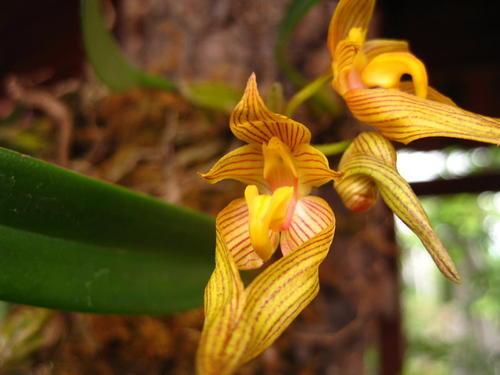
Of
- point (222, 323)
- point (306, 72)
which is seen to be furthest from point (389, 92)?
point (306, 72)

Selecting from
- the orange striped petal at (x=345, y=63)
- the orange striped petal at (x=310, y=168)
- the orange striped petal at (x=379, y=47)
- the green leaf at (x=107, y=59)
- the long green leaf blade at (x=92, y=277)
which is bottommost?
the long green leaf blade at (x=92, y=277)

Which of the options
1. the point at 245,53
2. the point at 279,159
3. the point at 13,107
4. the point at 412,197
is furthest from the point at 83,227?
the point at 13,107

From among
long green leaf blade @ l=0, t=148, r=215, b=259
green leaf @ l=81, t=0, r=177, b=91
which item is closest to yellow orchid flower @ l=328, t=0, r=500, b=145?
long green leaf blade @ l=0, t=148, r=215, b=259

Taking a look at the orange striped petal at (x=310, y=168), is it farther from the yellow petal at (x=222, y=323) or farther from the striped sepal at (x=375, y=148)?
the yellow petal at (x=222, y=323)

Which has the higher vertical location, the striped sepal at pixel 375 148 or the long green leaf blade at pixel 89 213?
the striped sepal at pixel 375 148

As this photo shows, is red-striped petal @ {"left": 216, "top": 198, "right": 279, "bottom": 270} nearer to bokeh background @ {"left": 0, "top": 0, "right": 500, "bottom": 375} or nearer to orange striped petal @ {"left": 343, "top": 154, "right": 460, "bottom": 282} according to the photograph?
orange striped petal @ {"left": 343, "top": 154, "right": 460, "bottom": 282}

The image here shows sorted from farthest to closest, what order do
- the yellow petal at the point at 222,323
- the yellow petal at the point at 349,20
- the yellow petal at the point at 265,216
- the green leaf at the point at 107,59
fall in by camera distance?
the green leaf at the point at 107,59
the yellow petal at the point at 349,20
the yellow petal at the point at 265,216
the yellow petal at the point at 222,323

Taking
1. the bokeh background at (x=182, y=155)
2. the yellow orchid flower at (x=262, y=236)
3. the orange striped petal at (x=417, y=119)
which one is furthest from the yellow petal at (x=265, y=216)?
the bokeh background at (x=182, y=155)
